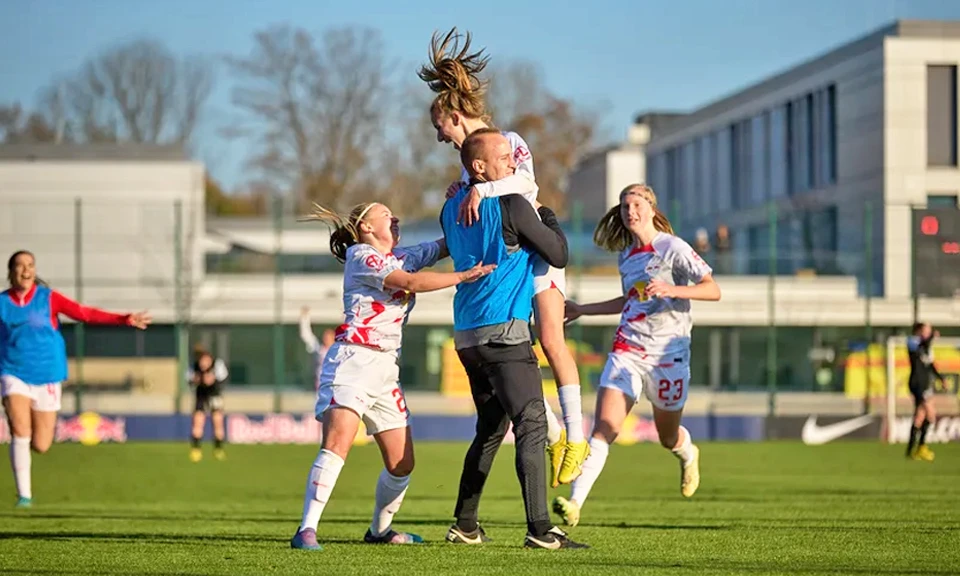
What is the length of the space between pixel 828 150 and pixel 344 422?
138ft

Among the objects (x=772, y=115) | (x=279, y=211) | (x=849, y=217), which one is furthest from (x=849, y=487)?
(x=772, y=115)

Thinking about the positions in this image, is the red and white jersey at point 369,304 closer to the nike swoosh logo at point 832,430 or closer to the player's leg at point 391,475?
the player's leg at point 391,475

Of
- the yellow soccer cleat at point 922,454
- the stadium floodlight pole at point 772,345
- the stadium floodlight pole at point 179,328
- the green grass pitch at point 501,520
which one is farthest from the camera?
the stadium floodlight pole at point 179,328

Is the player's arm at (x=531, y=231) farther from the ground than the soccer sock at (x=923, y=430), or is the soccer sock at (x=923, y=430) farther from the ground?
the player's arm at (x=531, y=231)

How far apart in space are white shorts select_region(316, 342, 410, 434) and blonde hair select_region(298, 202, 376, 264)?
572mm

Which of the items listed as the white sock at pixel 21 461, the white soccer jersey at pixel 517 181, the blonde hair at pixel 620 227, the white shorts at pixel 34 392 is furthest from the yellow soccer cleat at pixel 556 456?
the white sock at pixel 21 461

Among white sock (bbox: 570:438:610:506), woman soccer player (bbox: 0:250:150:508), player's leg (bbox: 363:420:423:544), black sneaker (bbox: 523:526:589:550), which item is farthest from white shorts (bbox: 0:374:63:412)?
black sneaker (bbox: 523:526:589:550)

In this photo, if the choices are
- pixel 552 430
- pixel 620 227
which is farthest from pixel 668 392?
pixel 552 430

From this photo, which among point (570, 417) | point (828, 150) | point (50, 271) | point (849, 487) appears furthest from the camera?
point (828, 150)

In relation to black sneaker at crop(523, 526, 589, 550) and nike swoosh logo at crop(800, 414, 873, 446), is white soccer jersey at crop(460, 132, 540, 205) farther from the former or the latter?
nike swoosh logo at crop(800, 414, 873, 446)

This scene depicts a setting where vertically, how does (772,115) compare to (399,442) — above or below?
above

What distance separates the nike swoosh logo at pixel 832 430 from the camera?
3091 cm

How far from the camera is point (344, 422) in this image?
8.67m

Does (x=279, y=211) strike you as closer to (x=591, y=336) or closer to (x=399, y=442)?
(x=591, y=336)
